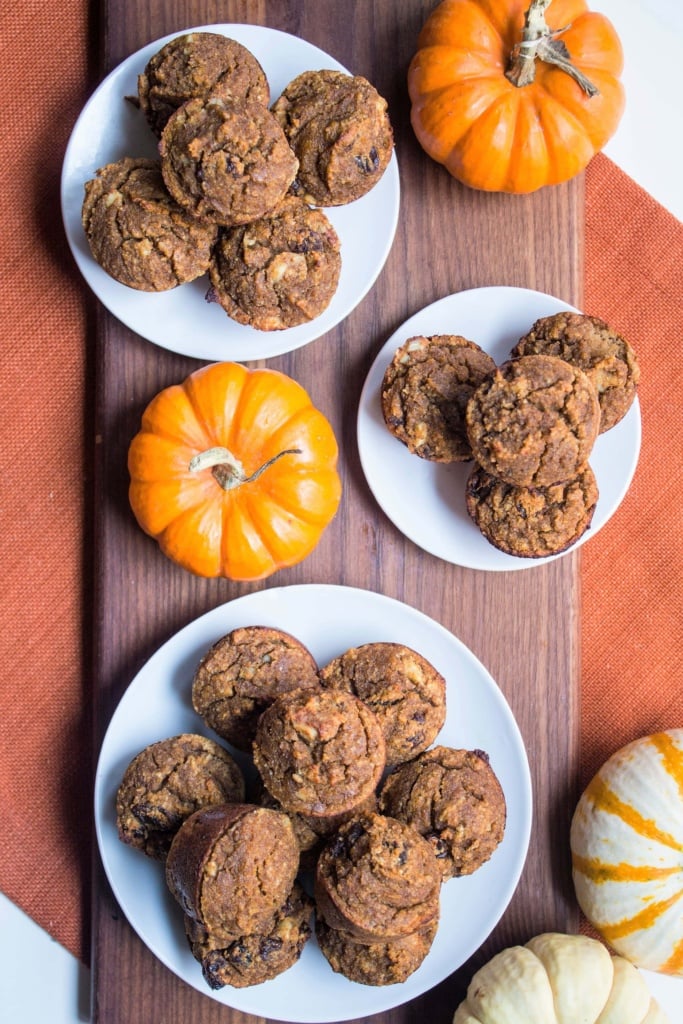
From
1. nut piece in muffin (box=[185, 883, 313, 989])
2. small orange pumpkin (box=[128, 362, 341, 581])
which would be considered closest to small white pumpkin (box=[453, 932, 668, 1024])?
nut piece in muffin (box=[185, 883, 313, 989])

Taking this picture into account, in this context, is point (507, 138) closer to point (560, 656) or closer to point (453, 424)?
point (453, 424)

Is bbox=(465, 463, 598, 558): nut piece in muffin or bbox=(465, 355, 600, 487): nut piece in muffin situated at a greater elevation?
bbox=(465, 355, 600, 487): nut piece in muffin

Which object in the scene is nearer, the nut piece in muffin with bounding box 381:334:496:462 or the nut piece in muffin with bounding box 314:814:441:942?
the nut piece in muffin with bounding box 314:814:441:942

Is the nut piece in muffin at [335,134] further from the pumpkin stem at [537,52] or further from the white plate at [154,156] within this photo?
the pumpkin stem at [537,52]

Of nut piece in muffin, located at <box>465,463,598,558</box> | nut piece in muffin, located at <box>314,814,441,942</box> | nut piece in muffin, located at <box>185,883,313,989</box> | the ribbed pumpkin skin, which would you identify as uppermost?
nut piece in muffin, located at <box>465,463,598,558</box>

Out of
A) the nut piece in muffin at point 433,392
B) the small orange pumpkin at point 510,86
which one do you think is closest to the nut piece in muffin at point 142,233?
the nut piece in muffin at point 433,392

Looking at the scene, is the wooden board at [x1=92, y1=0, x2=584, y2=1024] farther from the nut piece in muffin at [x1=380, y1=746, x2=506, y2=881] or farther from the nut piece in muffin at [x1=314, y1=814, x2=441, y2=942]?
the nut piece in muffin at [x1=314, y1=814, x2=441, y2=942]
